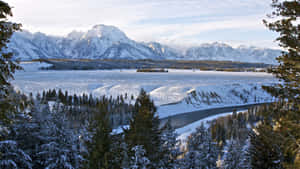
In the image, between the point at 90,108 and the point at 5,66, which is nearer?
the point at 5,66

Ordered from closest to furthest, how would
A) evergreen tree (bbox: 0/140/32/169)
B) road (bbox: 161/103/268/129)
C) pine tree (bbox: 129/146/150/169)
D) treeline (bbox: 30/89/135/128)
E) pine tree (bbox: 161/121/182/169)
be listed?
evergreen tree (bbox: 0/140/32/169) < pine tree (bbox: 129/146/150/169) < pine tree (bbox: 161/121/182/169) < treeline (bbox: 30/89/135/128) < road (bbox: 161/103/268/129)

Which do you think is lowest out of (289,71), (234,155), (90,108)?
(90,108)

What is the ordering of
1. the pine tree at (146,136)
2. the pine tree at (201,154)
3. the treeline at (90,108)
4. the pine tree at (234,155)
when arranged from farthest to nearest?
the treeline at (90,108) < the pine tree at (234,155) < the pine tree at (201,154) < the pine tree at (146,136)

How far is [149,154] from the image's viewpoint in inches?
454

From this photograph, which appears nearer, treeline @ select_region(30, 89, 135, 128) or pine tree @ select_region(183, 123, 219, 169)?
pine tree @ select_region(183, 123, 219, 169)

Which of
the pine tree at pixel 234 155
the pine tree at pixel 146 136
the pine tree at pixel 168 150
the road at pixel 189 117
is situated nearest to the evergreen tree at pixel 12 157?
the pine tree at pixel 146 136

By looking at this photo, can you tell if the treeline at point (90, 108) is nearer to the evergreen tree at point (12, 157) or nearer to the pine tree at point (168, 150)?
the pine tree at point (168, 150)

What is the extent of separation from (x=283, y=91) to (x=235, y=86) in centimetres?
8235

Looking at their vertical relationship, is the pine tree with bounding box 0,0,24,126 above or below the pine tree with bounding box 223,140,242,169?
above

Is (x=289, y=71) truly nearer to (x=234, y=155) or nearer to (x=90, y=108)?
(x=234, y=155)

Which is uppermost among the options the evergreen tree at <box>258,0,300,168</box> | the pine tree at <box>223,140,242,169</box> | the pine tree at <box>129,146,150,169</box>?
the evergreen tree at <box>258,0,300,168</box>

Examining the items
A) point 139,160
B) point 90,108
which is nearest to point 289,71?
point 139,160

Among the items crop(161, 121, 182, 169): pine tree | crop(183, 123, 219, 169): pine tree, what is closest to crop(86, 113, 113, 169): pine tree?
crop(161, 121, 182, 169): pine tree

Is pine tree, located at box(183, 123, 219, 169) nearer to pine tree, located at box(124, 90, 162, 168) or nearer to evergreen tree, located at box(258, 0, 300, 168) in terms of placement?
pine tree, located at box(124, 90, 162, 168)
